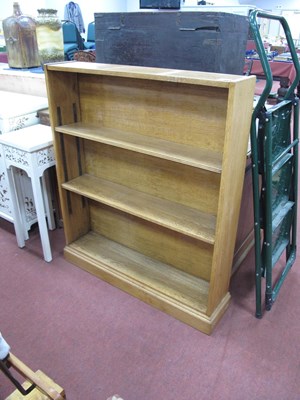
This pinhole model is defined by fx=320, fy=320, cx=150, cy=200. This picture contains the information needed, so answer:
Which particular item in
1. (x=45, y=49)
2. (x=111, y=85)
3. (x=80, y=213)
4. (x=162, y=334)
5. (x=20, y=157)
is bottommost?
(x=162, y=334)

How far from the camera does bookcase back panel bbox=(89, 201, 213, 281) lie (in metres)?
1.74

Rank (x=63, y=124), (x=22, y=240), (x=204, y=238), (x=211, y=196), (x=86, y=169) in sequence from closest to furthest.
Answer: (x=204, y=238), (x=211, y=196), (x=63, y=124), (x=86, y=169), (x=22, y=240)

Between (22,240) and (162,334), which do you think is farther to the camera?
(22,240)

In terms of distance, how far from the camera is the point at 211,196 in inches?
60.4

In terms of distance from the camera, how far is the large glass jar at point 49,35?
218 cm

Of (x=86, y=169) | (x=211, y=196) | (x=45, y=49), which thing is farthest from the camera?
(x=45, y=49)

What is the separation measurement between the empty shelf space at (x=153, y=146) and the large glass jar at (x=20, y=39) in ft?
3.96

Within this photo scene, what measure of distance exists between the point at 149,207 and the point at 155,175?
177 mm

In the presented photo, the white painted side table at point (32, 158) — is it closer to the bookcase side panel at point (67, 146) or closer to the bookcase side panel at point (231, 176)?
the bookcase side panel at point (67, 146)

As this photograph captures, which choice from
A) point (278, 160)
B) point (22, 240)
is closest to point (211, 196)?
point (278, 160)

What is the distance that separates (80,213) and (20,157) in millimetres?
505

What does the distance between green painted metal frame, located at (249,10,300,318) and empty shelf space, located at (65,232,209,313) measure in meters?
0.34

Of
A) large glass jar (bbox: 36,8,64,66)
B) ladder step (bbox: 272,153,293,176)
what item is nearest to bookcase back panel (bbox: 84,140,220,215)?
ladder step (bbox: 272,153,293,176)

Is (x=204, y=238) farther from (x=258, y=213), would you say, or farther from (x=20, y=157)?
(x=20, y=157)
